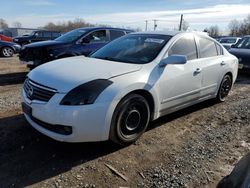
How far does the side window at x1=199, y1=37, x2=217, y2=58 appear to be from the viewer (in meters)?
5.64

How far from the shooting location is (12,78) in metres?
9.31

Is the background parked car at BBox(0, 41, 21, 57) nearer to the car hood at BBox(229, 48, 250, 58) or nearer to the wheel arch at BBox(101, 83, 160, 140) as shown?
the car hood at BBox(229, 48, 250, 58)

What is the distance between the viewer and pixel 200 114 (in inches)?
228

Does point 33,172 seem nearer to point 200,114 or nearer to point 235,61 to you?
point 200,114

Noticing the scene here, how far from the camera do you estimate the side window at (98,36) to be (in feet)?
32.7

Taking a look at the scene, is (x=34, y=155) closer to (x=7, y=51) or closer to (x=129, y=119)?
(x=129, y=119)

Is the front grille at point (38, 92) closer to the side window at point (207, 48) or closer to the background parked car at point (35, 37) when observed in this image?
the side window at point (207, 48)

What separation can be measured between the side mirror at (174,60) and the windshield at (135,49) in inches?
7.0

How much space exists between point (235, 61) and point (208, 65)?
1.41 meters

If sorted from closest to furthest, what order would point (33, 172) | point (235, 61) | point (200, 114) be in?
point (33, 172)
point (200, 114)
point (235, 61)

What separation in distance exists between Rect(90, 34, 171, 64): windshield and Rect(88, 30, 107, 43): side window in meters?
4.55

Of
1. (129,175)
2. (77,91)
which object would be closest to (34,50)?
(77,91)

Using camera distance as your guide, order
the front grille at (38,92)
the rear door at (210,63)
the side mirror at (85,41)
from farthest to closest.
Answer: the side mirror at (85,41)
the rear door at (210,63)
the front grille at (38,92)

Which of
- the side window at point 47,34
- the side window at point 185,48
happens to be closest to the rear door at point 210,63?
the side window at point 185,48
